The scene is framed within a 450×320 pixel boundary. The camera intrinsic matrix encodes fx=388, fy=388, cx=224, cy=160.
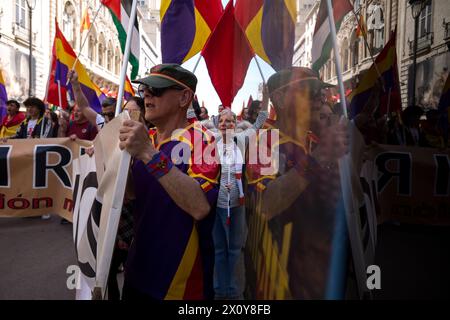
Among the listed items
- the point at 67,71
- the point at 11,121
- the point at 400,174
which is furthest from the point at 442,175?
the point at 11,121

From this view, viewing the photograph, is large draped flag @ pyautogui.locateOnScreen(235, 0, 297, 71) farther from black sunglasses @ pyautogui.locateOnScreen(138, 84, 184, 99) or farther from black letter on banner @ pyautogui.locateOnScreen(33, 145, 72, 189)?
black letter on banner @ pyautogui.locateOnScreen(33, 145, 72, 189)

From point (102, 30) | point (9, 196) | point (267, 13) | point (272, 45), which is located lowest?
point (9, 196)

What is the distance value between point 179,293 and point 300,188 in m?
0.81

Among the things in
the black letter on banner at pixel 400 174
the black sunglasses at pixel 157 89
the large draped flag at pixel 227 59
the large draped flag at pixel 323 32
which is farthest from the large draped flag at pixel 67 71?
the large draped flag at pixel 323 32

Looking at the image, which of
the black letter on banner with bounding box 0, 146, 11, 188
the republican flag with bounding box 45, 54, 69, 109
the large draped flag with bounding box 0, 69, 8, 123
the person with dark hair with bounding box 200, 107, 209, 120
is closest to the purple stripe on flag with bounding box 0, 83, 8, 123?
the large draped flag with bounding box 0, 69, 8, 123

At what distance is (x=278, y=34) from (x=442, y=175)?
3887 millimetres

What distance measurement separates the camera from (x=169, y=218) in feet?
4.68

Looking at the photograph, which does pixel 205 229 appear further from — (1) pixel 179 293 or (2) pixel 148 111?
(2) pixel 148 111

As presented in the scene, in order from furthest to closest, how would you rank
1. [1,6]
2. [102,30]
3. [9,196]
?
[1,6] < [9,196] < [102,30]

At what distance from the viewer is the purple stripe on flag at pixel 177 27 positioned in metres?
2.57

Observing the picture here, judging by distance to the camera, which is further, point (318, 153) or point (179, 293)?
point (179, 293)

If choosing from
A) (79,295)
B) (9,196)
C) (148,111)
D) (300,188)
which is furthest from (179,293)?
(9,196)

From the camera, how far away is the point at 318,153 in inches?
32.0

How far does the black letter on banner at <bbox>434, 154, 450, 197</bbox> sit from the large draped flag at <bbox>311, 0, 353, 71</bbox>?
3.55m
